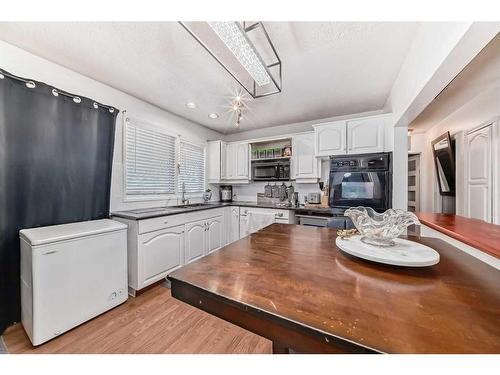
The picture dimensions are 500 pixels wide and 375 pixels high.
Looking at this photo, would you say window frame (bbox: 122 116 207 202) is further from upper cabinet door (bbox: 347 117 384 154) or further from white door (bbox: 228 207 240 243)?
upper cabinet door (bbox: 347 117 384 154)

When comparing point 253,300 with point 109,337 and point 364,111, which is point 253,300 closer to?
point 109,337

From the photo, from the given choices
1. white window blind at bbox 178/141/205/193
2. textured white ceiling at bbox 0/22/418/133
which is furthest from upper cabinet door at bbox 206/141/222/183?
textured white ceiling at bbox 0/22/418/133

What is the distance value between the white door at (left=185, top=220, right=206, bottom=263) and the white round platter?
2182mm

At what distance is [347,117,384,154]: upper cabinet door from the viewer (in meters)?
2.54

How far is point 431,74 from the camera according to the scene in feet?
4.03

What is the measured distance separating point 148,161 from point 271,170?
1986mm

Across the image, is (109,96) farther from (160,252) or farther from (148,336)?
(148,336)

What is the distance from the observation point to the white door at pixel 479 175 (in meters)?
2.49

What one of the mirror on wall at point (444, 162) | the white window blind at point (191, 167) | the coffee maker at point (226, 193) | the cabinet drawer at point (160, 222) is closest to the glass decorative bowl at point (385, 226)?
the cabinet drawer at point (160, 222)

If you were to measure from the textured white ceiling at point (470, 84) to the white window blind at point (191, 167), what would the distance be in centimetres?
355

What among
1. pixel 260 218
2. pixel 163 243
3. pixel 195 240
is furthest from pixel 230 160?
pixel 163 243
